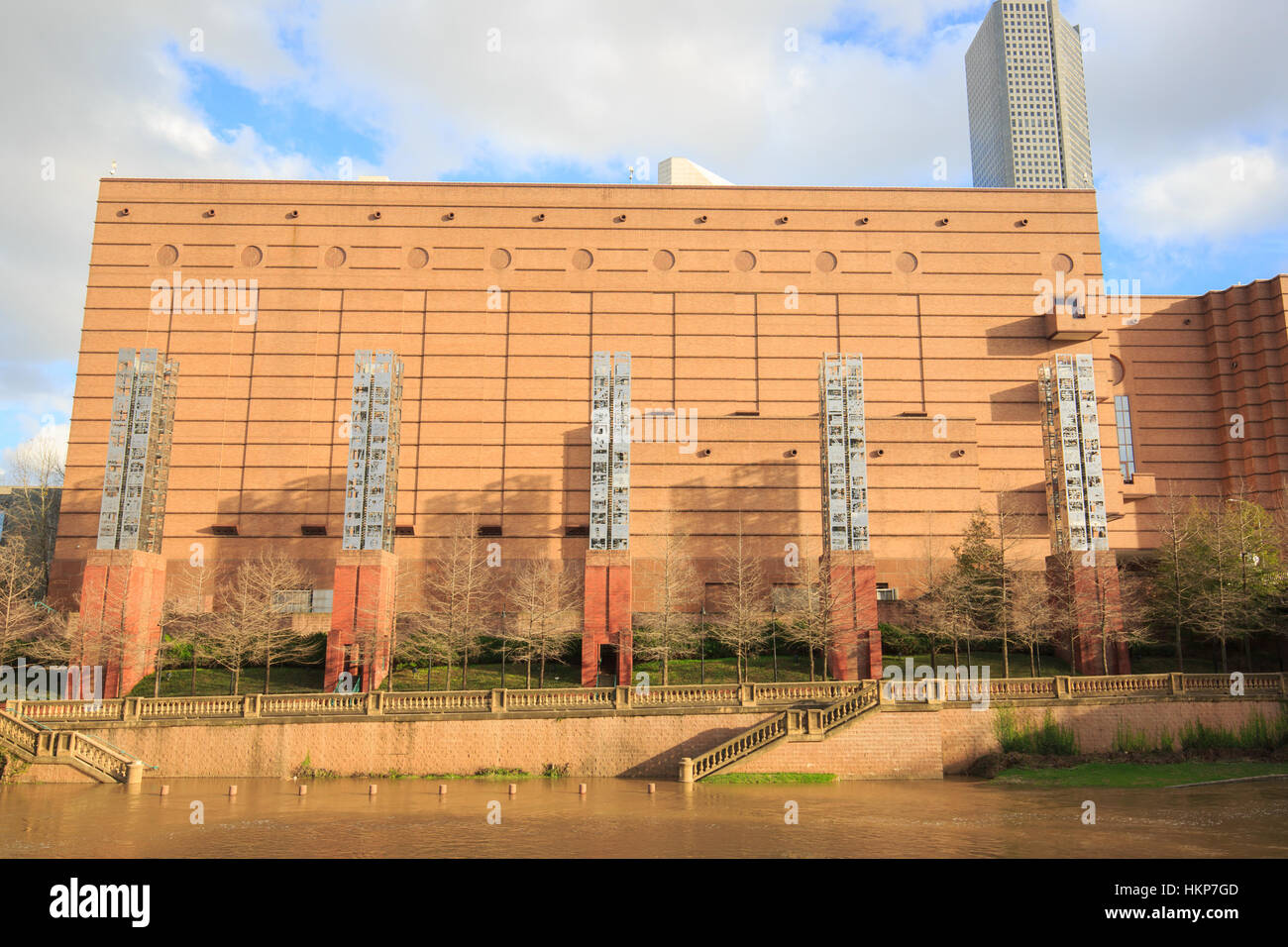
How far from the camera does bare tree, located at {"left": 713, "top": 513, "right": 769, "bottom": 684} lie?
42.4 meters

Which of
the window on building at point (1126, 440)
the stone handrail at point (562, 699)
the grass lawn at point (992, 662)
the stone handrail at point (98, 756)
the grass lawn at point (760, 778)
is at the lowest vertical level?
the grass lawn at point (760, 778)

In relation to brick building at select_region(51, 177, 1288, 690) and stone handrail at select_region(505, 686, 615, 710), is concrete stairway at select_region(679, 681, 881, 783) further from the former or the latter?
brick building at select_region(51, 177, 1288, 690)

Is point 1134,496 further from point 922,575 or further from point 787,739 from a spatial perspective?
point 787,739

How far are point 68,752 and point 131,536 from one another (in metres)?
16.2

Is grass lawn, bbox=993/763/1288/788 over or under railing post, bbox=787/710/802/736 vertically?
under

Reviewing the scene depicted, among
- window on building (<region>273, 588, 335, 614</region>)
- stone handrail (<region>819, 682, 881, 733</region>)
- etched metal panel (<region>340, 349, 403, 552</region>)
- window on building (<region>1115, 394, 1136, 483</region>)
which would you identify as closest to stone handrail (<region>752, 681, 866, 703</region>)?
stone handrail (<region>819, 682, 881, 733</region>)

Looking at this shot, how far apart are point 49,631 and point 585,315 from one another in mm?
33250

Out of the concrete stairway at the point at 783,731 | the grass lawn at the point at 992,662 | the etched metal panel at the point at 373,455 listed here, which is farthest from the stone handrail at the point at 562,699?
the grass lawn at the point at 992,662

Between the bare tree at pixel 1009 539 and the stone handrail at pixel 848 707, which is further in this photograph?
the bare tree at pixel 1009 539

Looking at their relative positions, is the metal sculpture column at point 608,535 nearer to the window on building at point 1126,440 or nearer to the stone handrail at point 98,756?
the stone handrail at point 98,756

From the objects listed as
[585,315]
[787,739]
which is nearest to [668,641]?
[787,739]

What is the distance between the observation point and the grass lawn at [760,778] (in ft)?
109

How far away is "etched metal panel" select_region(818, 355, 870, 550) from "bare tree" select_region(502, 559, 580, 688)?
45.1 feet

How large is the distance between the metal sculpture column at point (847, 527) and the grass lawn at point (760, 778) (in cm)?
1063
